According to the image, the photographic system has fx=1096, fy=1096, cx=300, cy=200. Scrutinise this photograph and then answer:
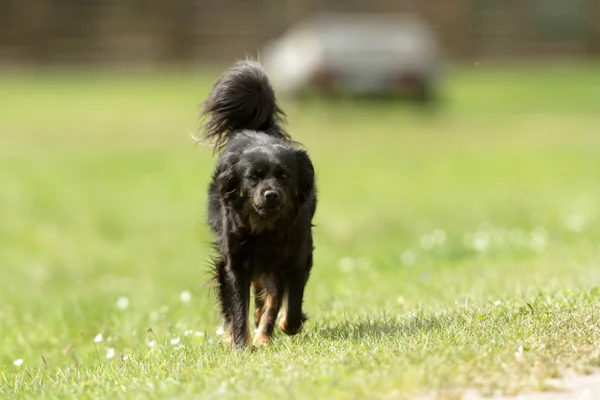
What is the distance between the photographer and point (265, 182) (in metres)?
6.46

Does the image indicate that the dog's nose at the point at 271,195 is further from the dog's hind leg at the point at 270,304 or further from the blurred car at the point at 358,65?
the blurred car at the point at 358,65

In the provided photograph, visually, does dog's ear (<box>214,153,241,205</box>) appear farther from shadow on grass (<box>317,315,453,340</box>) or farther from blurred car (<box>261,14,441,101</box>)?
blurred car (<box>261,14,441,101</box>)

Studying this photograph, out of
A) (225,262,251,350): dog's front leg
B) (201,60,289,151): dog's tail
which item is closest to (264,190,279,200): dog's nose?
(225,262,251,350): dog's front leg

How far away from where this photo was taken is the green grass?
5.64m

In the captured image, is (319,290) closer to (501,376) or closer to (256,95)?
(256,95)

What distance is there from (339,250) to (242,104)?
5514 millimetres

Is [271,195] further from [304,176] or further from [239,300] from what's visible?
[239,300]

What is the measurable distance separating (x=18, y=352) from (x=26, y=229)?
689 centimetres

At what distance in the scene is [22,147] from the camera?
2230cm

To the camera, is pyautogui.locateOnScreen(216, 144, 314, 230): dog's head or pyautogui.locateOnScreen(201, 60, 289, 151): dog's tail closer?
pyautogui.locateOnScreen(216, 144, 314, 230): dog's head

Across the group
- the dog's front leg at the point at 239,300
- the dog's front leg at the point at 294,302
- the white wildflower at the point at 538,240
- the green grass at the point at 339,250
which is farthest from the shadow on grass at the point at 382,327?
the white wildflower at the point at 538,240

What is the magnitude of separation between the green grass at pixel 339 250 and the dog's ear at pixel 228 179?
3.07 ft

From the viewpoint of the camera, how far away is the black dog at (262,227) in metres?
6.55

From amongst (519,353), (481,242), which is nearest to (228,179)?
(519,353)
